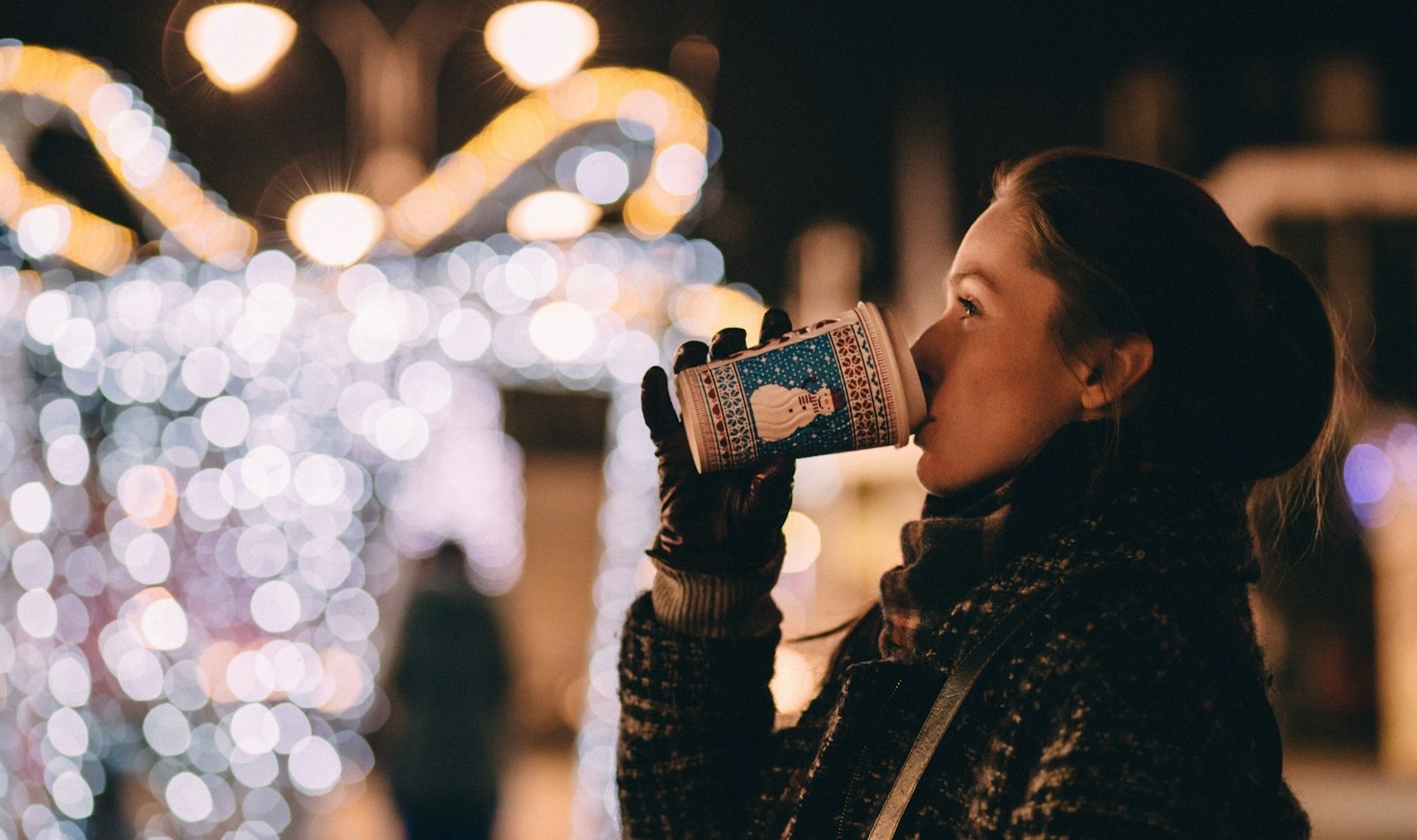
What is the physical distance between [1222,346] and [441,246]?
14.3 feet

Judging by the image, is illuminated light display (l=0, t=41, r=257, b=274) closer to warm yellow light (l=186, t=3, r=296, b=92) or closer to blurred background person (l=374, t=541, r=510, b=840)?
warm yellow light (l=186, t=3, r=296, b=92)

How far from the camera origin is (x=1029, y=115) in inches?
520

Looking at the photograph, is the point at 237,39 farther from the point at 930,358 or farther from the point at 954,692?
the point at 954,692

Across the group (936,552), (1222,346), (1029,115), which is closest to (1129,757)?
(936,552)

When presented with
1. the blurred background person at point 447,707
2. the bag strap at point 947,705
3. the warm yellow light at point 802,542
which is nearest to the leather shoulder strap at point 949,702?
the bag strap at point 947,705

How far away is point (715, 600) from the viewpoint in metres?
1.43

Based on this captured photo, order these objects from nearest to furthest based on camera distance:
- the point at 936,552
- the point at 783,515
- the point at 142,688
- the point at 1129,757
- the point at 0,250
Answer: the point at 1129,757 < the point at 936,552 < the point at 783,515 < the point at 0,250 < the point at 142,688

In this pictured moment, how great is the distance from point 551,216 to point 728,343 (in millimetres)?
4239

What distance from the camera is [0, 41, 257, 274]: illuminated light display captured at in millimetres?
3469

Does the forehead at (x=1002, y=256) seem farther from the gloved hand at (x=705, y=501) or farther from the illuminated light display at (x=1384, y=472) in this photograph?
the illuminated light display at (x=1384, y=472)

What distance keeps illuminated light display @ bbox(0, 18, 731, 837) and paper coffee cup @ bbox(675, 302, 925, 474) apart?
2.99 metres

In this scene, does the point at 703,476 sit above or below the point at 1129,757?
above

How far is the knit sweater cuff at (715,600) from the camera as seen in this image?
1432mm

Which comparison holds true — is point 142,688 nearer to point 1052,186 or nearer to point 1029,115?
point 1052,186
